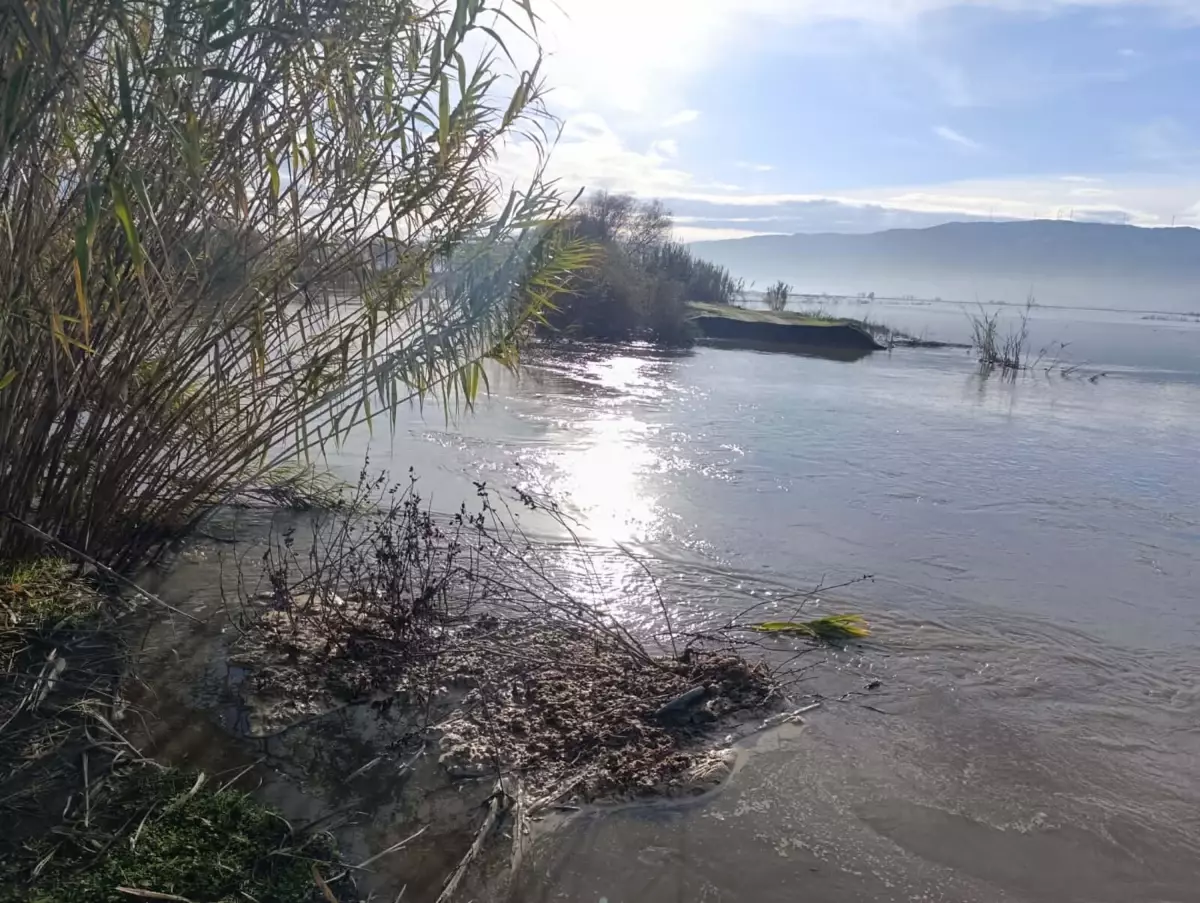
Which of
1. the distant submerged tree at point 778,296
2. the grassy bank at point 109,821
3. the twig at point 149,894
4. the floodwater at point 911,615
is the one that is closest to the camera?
the twig at point 149,894

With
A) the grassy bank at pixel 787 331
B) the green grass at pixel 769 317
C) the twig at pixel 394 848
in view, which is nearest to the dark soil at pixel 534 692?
the twig at pixel 394 848

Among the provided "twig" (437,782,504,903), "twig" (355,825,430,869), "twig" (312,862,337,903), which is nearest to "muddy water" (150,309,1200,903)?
"twig" (437,782,504,903)

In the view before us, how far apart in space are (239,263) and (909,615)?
4.83 meters

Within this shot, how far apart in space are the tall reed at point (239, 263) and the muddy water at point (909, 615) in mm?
1039

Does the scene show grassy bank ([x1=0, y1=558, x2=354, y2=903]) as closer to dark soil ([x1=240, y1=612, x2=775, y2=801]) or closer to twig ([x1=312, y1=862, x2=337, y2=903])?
twig ([x1=312, y1=862, x2=337, y2=903])

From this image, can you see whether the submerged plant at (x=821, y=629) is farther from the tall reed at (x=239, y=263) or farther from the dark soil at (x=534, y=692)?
the tall reed at (x=239, y=263)

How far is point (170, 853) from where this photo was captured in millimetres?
2980

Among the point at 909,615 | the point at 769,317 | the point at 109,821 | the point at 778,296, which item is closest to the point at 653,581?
the point at 909,615

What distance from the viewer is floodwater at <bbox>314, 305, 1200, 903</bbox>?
3658 millimetres

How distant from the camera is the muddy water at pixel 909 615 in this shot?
366cm

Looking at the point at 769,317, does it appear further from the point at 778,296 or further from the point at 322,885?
the point at 322,885

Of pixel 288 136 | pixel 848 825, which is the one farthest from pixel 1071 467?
pixel 288 136

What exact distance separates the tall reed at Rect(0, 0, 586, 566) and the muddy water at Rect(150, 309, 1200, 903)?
3.41 feet

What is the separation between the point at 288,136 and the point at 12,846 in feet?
10.0
